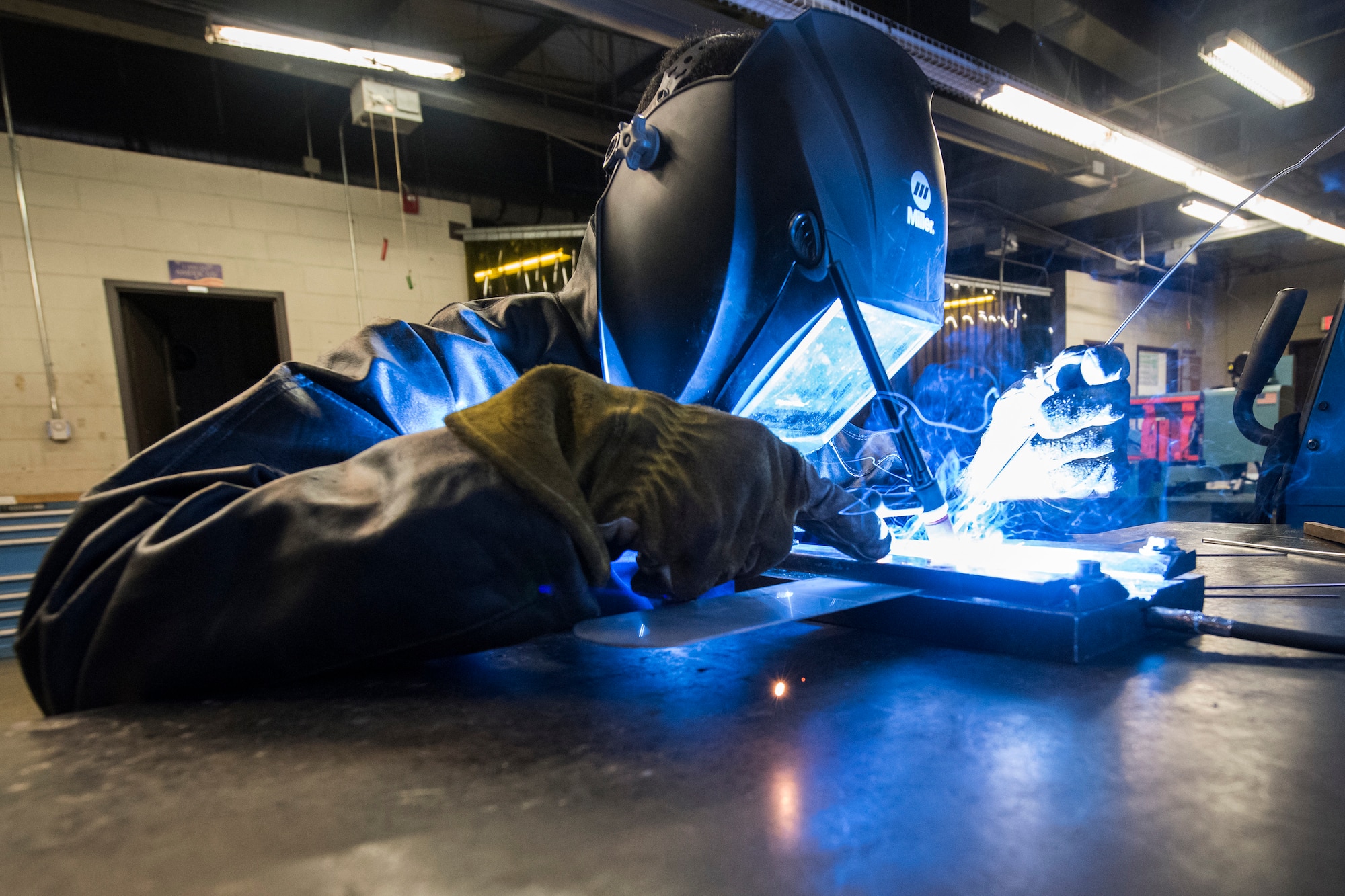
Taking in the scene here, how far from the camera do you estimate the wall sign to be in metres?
4.68

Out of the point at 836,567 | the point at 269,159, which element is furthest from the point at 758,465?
the point at 269,159

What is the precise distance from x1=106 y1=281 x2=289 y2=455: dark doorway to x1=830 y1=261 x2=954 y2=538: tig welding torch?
5.28 m

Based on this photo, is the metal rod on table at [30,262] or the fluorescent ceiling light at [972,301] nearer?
the metal rod on table at [30,262]

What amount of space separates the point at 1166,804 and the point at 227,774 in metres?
0.55

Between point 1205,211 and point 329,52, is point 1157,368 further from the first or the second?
point 329,52

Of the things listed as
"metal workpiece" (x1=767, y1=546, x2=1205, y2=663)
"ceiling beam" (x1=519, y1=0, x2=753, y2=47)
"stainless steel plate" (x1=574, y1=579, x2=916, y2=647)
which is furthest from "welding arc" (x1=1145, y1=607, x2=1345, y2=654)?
"ceiling beam" (x1=519, y1=0, x2=753, y2=47)

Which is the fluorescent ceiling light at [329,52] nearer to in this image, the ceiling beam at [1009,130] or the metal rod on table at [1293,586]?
the ceiling beam at [1009,130]

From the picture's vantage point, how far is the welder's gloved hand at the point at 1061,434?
117cm

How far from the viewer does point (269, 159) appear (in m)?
4.90

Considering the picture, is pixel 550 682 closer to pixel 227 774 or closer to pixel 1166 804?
pixel 227 774

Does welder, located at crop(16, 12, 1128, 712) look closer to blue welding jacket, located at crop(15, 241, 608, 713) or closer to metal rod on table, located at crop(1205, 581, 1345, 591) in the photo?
blue welding jacket, located at crop(15, 241, 608, 713)

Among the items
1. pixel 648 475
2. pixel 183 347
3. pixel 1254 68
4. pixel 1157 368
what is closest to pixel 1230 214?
pixel 648 475

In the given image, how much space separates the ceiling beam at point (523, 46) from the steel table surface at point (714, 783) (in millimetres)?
4756

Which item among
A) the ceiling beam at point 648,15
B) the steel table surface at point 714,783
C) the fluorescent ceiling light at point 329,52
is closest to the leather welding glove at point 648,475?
the steel table surface at point 714,783
